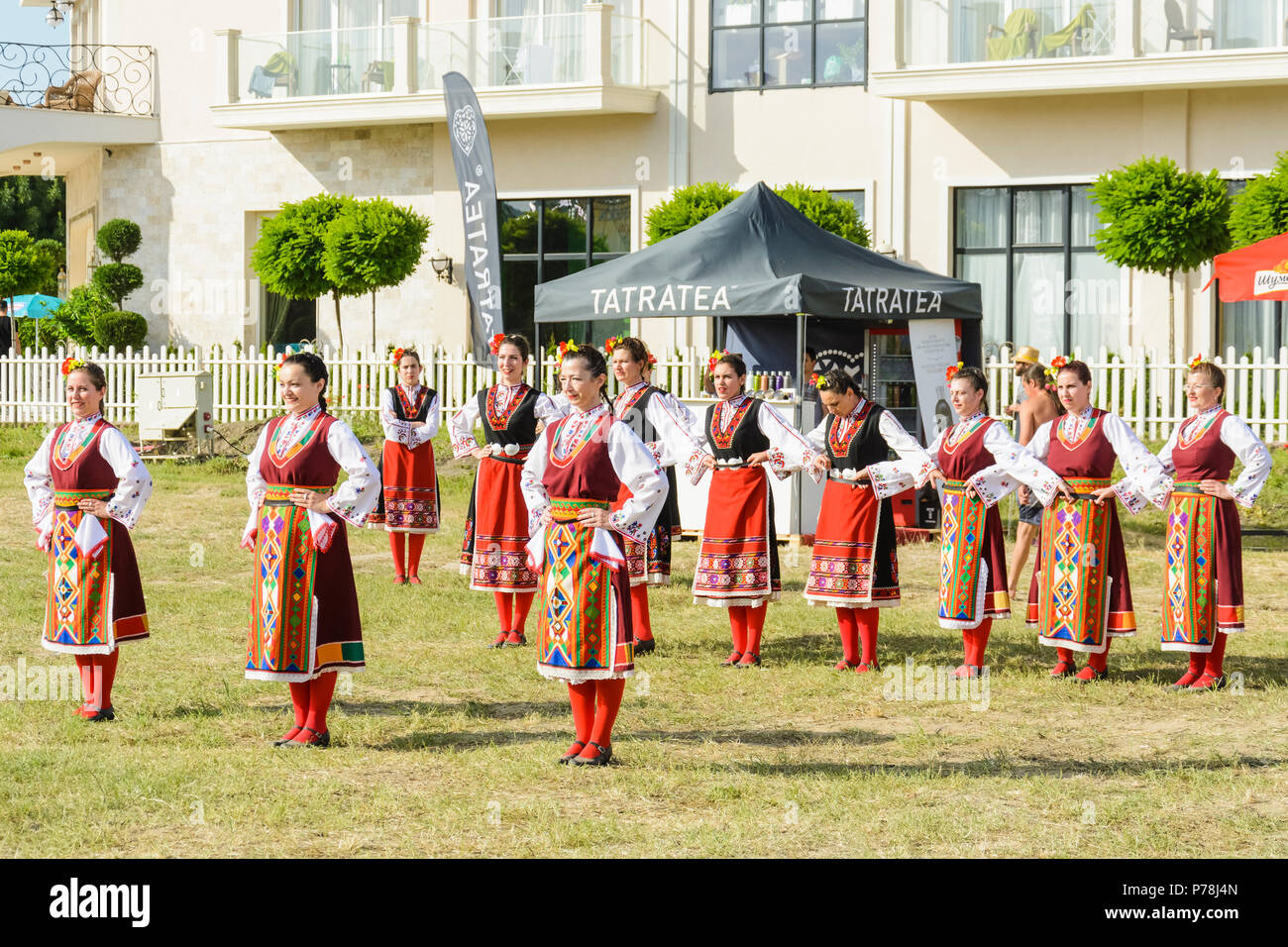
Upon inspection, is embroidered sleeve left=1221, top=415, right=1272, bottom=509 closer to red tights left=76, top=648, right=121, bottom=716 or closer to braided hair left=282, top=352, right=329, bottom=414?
braided hair left=282, top=352, right=329, bottom=414

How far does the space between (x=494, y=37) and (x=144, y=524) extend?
35.4 ft

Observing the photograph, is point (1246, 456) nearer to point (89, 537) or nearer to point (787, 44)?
point (89, 537)

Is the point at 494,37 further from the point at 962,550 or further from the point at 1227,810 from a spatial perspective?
the point at 1227,810

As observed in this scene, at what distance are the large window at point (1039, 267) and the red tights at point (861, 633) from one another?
44.6 ft

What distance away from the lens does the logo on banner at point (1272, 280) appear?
12.0 meters

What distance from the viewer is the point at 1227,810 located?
6.48m

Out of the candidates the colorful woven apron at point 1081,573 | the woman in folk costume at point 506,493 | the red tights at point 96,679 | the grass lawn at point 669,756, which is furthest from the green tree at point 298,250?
the colorful woven apron at point 1081,573

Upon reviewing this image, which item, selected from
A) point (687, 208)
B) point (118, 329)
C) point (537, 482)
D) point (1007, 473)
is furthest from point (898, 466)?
point (118, 329)

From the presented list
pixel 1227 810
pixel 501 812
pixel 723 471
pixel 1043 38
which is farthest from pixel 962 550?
pixel 1043 38

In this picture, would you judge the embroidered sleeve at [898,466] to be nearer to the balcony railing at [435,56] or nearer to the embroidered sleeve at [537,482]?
the embroidered sleeve at [537,482]

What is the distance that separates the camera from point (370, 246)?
22.9 m

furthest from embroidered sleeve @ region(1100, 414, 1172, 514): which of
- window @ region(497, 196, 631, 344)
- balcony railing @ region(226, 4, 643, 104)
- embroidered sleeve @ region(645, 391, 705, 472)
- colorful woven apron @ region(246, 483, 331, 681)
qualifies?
window @ region(497, 196, 631, 344)

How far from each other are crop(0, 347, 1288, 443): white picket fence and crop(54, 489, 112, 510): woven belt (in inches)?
371

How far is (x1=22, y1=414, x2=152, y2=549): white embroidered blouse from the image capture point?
25.6 feet
